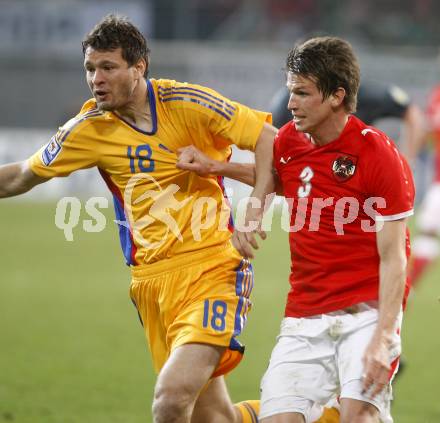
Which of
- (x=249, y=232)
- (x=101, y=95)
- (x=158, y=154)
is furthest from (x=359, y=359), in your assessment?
(x=101, y=95)

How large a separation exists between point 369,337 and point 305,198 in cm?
69

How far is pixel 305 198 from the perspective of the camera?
4387 millimetres

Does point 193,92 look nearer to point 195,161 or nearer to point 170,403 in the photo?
point 195,161

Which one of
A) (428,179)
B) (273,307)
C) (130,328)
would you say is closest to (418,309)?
(273,307)

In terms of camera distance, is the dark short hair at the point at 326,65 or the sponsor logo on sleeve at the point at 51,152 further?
the sponsor logo on sleeve at the point at 51,152

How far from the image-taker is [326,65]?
4.22m

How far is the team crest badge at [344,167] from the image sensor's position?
4.25m

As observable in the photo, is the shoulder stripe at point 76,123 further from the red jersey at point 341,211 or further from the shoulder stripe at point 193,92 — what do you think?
the red jersey at point 341,211

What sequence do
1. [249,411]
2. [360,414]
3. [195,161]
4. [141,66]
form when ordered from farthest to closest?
1. [249,411]
2. [141,66]
3. [195,161]
4. [360,414]

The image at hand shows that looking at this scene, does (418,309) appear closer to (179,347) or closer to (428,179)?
(179,347)

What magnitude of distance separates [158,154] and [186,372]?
1.09m

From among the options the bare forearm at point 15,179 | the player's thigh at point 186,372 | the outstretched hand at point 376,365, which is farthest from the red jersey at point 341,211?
the bare forearm at point 15,179

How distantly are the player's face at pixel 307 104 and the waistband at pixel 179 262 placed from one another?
88cm

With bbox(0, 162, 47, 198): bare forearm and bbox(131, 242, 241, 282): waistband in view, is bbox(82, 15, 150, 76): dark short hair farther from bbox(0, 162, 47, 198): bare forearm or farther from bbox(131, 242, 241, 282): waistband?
bbox(131, 242, 241, 282): waistband
